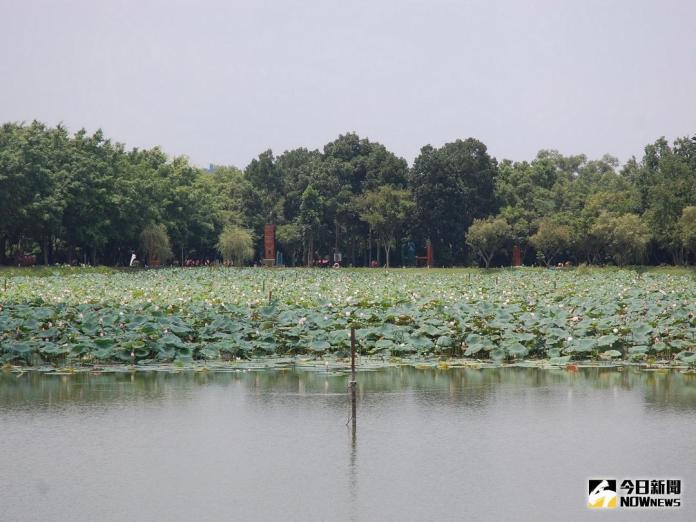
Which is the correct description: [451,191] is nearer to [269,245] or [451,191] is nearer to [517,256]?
[517,256]

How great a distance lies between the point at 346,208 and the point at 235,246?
712cm

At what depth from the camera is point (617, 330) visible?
1919 centimetres

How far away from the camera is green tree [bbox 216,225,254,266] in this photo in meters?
63.7

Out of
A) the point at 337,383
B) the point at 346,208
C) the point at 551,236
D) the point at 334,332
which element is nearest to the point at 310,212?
the point at 346,208

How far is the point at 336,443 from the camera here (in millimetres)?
12328

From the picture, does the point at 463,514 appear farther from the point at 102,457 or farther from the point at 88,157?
the point at 88,157

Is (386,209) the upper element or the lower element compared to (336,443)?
upper

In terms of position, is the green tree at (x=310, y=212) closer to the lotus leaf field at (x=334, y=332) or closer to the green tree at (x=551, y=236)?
the green tree at (x=551, y=236)

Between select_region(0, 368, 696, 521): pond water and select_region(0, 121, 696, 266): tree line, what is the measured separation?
35.0 meters

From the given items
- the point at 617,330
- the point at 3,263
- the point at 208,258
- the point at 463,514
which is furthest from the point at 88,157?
the point at 463,514

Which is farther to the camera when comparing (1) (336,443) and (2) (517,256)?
(2) (517,256)

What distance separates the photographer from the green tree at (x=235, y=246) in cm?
6372

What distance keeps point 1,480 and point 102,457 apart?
4.08ft

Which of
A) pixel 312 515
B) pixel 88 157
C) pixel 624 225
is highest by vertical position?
pixel 88 157
